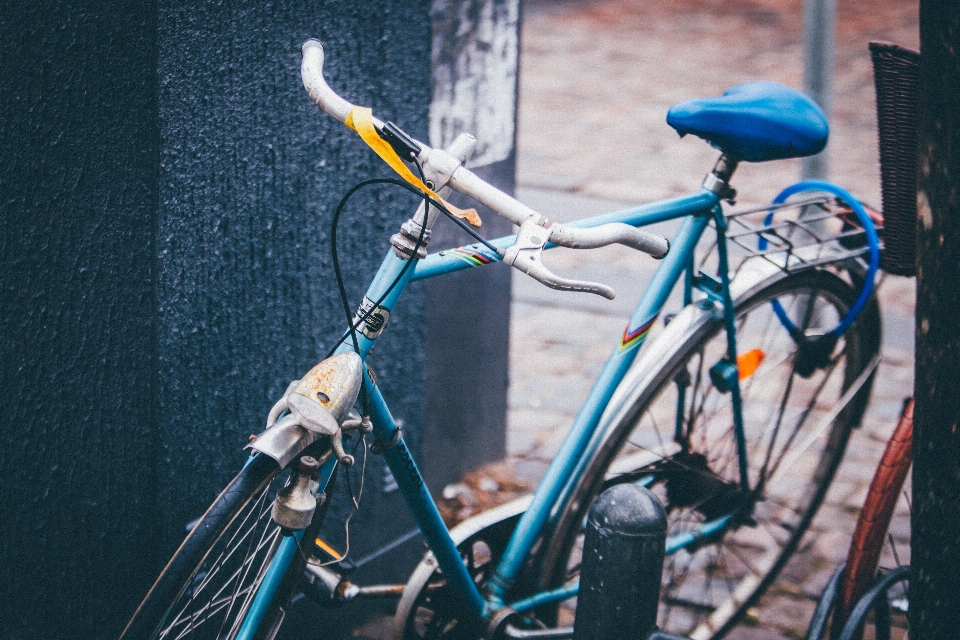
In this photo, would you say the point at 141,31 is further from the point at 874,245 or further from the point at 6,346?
the point at 874,245

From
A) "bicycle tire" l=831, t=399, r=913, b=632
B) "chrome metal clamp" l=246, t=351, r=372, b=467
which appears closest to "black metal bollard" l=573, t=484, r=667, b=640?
"chrome metal clamp" l=246, t=351, r=372, b=467

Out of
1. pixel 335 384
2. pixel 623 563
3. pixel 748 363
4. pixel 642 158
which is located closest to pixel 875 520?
pixel 748 363

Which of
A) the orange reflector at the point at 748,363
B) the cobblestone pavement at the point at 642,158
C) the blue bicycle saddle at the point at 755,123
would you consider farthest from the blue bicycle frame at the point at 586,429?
the cobblestone pavement at the point at 642,158

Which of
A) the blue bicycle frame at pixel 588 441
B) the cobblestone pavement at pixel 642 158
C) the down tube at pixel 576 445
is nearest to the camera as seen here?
the blue bicycle frame at pixel 588 441

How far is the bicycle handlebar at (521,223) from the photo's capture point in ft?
4.84

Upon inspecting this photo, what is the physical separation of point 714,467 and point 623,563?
39.1 inches

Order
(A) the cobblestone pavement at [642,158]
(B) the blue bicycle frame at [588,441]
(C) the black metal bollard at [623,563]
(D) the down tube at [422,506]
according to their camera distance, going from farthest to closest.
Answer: (A) the cobblestone pavement at [642,158], (B) the blue bicycle frame at [588,441], (D) the down tube at [422,506], (C) the black metal bollard at [623,563]

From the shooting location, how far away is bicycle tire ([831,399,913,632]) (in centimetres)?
221

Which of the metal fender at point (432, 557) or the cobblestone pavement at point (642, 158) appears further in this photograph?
the cobblestone pavement at point (642, 158)

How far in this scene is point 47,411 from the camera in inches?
78.9

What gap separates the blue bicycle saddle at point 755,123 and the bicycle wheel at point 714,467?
371mm

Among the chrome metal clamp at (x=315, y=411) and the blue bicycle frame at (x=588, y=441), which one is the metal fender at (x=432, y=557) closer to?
A: the blue bicycle frame at (x=588, y=441)

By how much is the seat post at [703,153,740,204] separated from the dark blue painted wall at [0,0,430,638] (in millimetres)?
860

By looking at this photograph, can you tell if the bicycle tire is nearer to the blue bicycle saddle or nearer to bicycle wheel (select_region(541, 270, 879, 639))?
bicycle wheel (select_region(541, 270, 879, 639))
